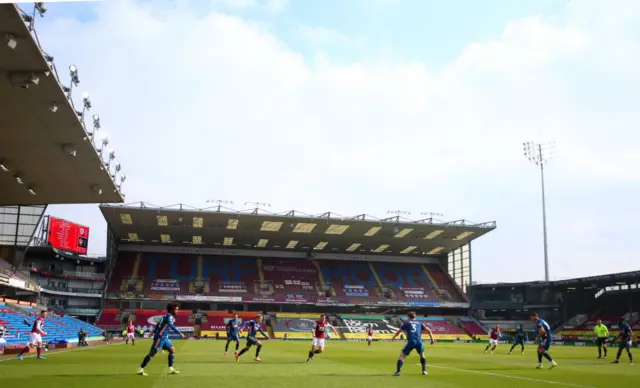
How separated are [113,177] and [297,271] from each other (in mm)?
43497

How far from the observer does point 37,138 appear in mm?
27781

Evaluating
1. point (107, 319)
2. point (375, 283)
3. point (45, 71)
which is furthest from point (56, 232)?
point (45, 71)

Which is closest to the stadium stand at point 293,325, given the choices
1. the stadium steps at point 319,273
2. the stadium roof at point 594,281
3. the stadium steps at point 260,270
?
the stadium steps at point 319,273

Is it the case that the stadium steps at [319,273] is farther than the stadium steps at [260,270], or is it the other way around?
the stadium steps at [319,273]

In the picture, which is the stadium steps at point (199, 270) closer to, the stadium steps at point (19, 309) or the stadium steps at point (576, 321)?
the stadium steps at point (19, 309)

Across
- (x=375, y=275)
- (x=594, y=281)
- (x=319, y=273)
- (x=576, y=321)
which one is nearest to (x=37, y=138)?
(x=319, y=273)

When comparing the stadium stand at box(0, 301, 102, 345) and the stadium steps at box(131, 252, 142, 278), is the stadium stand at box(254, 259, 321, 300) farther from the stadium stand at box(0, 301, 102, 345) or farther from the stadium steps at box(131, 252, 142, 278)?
the stadium stand at box(0, 301, 102, 345)

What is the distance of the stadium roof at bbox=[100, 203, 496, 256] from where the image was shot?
199 feet

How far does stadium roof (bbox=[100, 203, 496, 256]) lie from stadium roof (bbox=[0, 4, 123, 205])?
61.6ft

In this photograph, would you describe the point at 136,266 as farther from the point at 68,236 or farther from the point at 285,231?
the point at 285,231

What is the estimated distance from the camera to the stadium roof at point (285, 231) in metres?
60.8

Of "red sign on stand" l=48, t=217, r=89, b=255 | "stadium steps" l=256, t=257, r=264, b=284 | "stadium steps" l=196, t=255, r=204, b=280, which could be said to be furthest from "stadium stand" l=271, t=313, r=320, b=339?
"red sign on stand" l=48, t=217, r=89, b=255

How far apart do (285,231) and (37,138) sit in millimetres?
41878

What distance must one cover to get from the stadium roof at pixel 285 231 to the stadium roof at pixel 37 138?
18.8 meters
